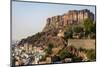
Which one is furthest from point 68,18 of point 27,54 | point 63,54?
point 27,54

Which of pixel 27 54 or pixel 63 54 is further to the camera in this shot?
pixel 63 54

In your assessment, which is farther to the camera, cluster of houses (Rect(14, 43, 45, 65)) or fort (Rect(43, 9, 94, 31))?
fort (Rect(43, 9, 94, 31))

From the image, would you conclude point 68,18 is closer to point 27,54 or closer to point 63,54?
point 63,54

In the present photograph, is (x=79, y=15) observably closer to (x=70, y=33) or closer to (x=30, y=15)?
(x=70, y=33)

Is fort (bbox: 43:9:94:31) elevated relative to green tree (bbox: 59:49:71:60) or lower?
elevated

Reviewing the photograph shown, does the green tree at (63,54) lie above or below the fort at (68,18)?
below

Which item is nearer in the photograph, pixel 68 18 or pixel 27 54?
pixel 27 54

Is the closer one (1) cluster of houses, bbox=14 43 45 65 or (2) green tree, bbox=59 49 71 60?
(1) cluster of houses, bbox=14 43 45 65

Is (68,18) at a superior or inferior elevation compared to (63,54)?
superior

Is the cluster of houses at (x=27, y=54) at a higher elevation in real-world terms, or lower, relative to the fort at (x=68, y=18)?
lower

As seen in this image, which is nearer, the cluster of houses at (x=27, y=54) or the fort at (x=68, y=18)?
the cluster of houses at (x=27, y=54)

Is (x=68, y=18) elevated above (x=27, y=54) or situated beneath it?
elevated above

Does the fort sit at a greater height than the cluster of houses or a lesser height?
greater

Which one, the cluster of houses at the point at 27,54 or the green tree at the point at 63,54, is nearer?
the cluster of houses at the point at 27,54
